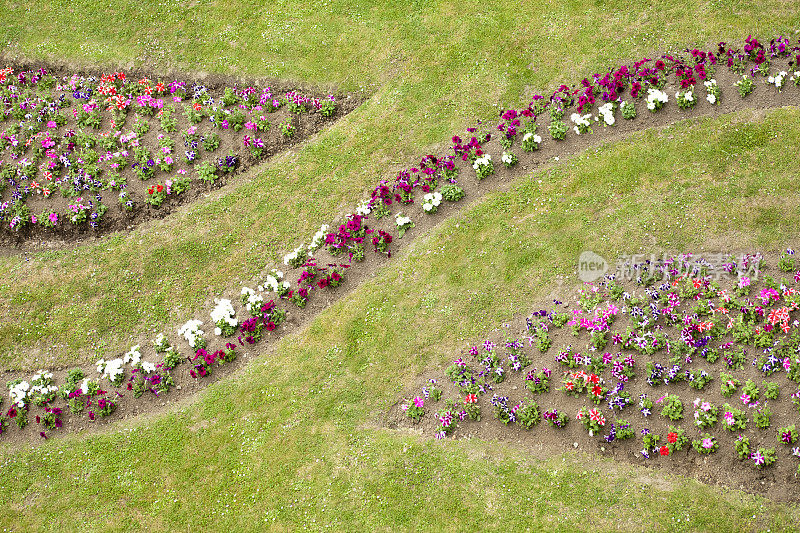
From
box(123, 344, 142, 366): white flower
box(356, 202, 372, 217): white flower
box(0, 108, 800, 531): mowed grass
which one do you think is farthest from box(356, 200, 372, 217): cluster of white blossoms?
box(123, 344, 142, 366): white flower

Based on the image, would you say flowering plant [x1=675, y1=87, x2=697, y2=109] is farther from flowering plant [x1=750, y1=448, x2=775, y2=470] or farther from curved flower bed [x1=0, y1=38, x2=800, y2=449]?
flowering plant [x1=750, y1=448, x2=775, y2=470]

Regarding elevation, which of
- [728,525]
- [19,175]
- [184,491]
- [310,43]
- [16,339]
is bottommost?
[728,525]

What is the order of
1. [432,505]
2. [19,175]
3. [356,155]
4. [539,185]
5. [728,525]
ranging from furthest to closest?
[19,175] → [356,155] → [539,185] → [432,505] → [728,525]

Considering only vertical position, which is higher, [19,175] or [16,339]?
[19,175]

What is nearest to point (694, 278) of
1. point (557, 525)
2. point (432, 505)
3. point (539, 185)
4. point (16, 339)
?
point (539, 185)

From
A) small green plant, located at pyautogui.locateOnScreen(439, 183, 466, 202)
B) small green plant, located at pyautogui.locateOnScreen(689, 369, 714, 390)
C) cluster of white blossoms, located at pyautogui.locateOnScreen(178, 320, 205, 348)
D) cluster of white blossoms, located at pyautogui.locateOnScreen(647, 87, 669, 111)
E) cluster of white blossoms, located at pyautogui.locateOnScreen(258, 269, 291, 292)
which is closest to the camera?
small green plant, located at pyautogui.locateOnScreen(689, 369, 714, 390)

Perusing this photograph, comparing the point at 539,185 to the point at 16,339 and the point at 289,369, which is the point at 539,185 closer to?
the point at 289,369
